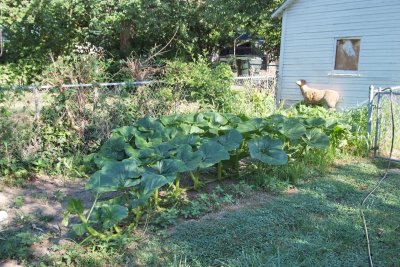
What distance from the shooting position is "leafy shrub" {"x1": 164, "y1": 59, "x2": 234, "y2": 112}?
699 centimetres

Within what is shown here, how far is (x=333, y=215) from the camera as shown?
10.7ft

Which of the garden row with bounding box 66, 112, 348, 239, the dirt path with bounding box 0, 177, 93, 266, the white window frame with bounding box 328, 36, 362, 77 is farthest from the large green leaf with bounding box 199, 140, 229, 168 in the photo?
the white window frame with bounding box 328, 36, 362, 77

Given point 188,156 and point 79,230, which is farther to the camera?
point 188,156

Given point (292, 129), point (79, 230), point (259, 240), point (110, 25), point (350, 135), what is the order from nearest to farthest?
point (79, 230) → point (259, 240) → point (292, 129) → point (350, 135) → point (110, 25)

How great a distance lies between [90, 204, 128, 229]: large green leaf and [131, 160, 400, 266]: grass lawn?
0.29 metres

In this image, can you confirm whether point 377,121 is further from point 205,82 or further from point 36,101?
point 36,101

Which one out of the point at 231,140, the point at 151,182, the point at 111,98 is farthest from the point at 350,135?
the point at 151,182

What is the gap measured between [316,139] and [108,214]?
2810 mm

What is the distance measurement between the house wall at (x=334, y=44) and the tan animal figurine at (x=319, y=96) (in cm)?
23

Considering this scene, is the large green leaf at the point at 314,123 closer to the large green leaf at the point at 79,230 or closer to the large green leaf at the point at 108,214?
the large green leaf at the point at 108,214

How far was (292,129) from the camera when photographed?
4277 millimetres

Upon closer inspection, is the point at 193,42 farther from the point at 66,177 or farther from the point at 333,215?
the point at 333,215

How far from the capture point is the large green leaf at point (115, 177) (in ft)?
9.40

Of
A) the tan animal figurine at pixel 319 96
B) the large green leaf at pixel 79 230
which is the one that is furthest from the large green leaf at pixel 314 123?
the tan animal figurine at pixel 319 96
